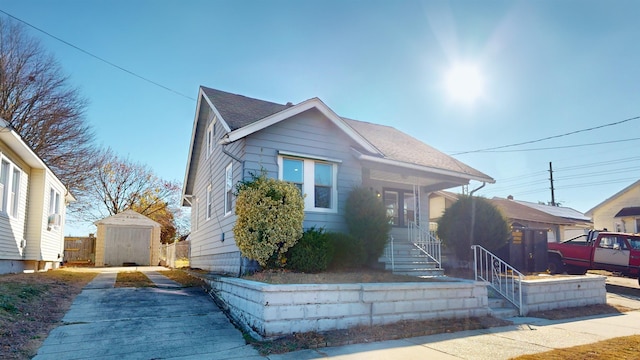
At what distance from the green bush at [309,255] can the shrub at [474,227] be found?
4851 mm

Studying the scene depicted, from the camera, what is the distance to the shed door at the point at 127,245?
73.0 feet

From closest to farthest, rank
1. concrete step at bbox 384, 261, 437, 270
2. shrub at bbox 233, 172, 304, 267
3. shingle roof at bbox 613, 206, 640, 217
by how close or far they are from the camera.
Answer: shrub at bbox 233, 172, 304, 267
concrete step at bbox 384, 261, 437, 270
shingle roof at bbox 613, 206, 640, 217

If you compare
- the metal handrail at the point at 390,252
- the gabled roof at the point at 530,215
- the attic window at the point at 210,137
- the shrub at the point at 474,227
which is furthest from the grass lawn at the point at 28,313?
the gabled roof at the point at 530,215

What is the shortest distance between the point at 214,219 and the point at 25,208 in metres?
5.95

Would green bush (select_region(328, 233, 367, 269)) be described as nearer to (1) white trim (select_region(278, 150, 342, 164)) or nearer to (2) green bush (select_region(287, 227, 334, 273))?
(2) green bush (select_region(287, 227, 334, 273))

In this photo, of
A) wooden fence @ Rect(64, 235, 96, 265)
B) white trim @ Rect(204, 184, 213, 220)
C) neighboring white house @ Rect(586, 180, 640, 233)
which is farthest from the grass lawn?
neighboring white house @ Rect(586, 180, 640, 233)

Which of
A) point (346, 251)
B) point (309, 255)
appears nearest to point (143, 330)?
point (309, 255)

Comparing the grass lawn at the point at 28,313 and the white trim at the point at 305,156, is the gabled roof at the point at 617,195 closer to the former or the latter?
the white trim at the point at 305,156

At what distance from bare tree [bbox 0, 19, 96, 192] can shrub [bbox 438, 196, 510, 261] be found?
818 inches

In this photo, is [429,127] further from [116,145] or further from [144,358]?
[116,145]

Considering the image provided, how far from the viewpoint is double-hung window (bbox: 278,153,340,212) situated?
34.3ft

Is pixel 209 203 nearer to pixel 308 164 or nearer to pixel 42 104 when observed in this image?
pixel 308 164

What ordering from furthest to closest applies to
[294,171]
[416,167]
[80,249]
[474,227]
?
[80,249], [416,167], [474,227], [294,171]

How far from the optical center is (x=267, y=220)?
328 inches
